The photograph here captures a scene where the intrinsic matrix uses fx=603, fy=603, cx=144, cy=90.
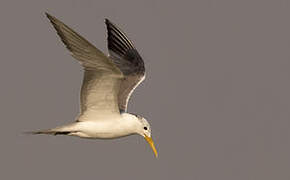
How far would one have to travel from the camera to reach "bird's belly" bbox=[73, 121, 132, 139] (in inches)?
424

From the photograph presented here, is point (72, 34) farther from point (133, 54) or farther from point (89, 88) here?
point (133, 54)

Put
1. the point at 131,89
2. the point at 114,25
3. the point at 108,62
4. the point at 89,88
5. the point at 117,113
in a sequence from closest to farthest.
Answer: the point at 108,62
the point at 89,88
the point at 117,113
the point at 131,89
the point at 114,25

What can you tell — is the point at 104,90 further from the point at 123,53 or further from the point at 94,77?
the point at 123,53

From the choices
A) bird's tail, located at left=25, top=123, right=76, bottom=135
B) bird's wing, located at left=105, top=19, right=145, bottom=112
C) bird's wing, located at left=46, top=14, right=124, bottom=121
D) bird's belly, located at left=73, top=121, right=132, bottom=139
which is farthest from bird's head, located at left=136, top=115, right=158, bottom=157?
bird's wing, located at left=105, top=19, right=145, bottom=112

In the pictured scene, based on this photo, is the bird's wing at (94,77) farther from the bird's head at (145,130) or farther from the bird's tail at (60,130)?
the bird's head at (145,130)

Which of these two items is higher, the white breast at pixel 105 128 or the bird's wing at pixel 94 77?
the bird's wing at pixel 94 77

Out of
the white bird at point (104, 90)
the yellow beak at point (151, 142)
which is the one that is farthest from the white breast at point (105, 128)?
the yellow beak at point (151, 142)

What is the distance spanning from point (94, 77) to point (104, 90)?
48 cm

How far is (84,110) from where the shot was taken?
35.0 feet

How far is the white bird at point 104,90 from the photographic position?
901 centimetres

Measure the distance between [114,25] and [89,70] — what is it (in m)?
3.74

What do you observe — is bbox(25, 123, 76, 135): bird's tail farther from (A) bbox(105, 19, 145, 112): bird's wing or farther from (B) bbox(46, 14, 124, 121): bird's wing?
(A) bbox(105, 19, 145, 112): bird's wing

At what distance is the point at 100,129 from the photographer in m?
10.8

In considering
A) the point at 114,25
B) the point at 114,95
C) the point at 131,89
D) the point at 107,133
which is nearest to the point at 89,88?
the point at 114,95
